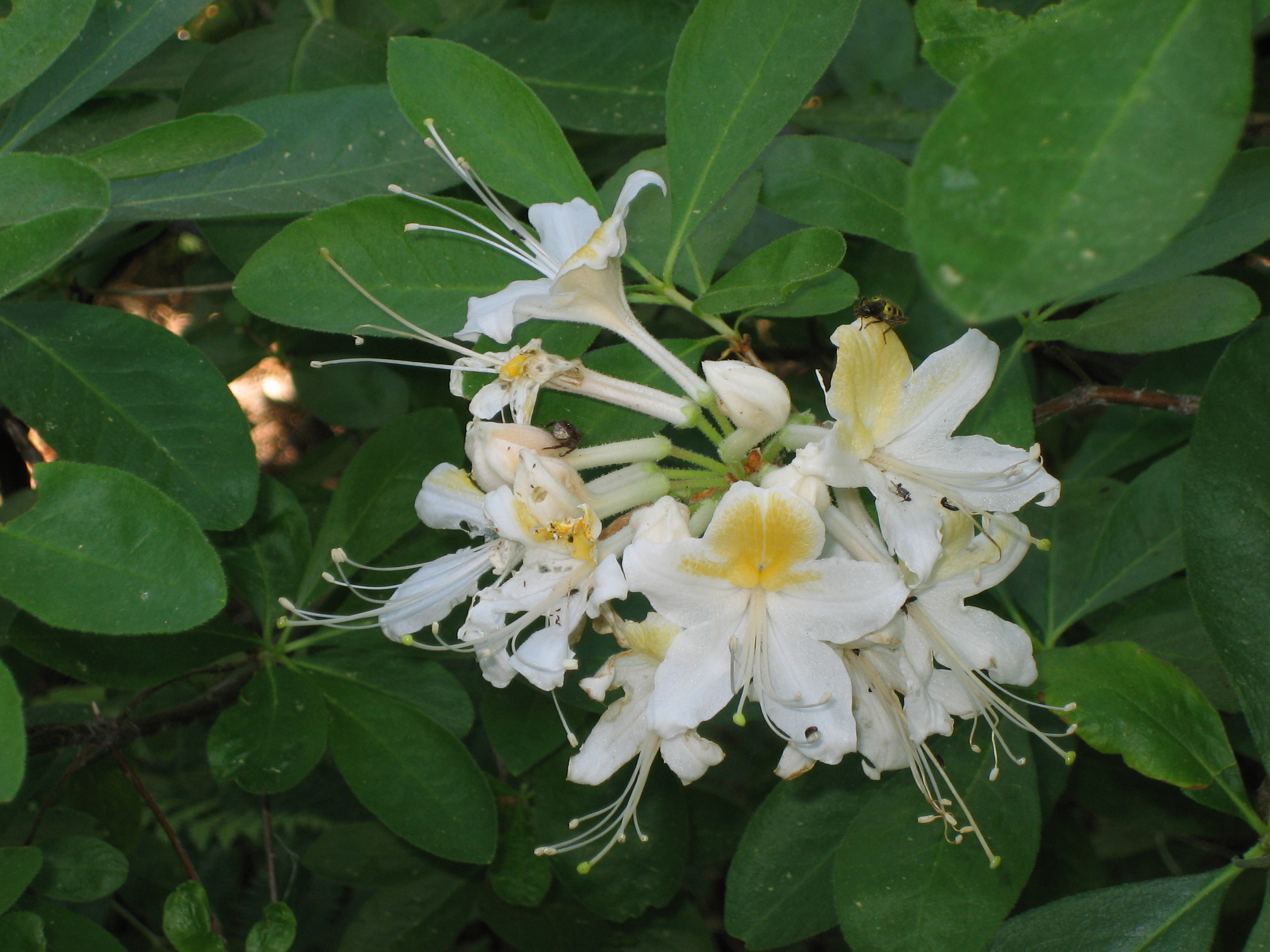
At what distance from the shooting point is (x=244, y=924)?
9.74 feet

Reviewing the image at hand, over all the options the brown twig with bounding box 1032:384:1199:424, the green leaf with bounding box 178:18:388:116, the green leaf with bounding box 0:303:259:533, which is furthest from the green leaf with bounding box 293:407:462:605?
the brown twig with bounding box 1032:384:1199:424

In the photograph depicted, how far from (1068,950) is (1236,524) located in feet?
1.98

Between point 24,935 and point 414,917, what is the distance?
90 cm

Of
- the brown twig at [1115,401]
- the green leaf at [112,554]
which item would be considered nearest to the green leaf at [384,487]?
the green leaf at [112,554]

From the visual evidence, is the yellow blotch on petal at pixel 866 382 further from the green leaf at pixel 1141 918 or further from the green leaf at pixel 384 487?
the green leaf at pixel 384 487

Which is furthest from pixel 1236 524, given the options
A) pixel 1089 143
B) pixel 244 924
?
pixel 244 924

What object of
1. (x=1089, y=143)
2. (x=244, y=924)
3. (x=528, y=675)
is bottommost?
(x=244, y=924)

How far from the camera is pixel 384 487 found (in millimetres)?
1799

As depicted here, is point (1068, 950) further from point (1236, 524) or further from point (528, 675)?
point (528, 675)

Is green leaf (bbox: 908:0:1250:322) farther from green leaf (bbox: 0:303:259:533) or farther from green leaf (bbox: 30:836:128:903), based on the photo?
green leaf (bbox: 30:836:128:903)

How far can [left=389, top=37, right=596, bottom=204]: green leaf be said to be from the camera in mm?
1312

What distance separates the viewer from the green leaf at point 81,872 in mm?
1636

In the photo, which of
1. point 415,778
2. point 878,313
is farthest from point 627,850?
point 878,313

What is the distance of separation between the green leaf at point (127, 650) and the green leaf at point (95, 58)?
0.75 metres
